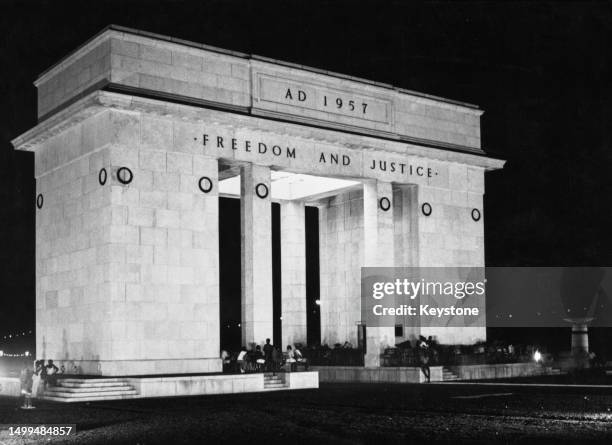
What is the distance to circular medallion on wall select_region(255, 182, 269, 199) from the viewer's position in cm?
3966

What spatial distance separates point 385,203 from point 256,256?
8.38 metres

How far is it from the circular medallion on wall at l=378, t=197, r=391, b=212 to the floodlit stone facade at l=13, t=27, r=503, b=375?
18 cm

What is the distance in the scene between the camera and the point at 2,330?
251 feet

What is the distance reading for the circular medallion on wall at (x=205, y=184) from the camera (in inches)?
1494

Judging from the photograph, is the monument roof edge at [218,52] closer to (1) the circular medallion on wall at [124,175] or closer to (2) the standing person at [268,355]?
(1) the circular medallion on wall at [124,175]

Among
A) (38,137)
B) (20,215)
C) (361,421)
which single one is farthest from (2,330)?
(361,421)

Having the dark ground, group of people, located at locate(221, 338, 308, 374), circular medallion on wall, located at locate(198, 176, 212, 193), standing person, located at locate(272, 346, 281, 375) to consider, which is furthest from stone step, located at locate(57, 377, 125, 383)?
circular medallion on wall, located at locate(198, 176, 212, 193)

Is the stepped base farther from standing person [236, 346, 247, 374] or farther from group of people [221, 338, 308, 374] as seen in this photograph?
standing person [236, 346, 247, 374]

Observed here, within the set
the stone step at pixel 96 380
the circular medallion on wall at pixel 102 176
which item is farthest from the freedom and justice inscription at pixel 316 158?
the stone step at pixel 96 380

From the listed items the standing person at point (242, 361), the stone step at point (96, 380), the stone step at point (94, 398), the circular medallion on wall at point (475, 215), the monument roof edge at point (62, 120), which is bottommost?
the stone step at point (94, 398)

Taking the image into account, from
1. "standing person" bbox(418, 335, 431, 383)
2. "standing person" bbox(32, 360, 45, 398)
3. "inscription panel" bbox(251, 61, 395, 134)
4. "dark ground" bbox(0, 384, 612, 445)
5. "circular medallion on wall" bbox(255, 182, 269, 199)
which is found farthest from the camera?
"inscription panel" bbox(251, 61, 395, 134)

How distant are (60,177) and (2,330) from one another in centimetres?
4165

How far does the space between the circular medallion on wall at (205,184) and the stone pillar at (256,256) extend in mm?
2103

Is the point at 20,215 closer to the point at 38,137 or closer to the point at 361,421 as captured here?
the point at 38,137
